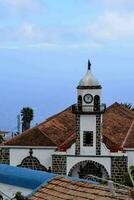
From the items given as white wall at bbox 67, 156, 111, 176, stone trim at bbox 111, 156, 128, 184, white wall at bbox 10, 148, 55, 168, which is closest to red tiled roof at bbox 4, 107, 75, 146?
white wall at bbox 10, 148, 55, 168

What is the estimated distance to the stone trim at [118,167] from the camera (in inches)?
1276

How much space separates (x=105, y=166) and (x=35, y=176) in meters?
23.1

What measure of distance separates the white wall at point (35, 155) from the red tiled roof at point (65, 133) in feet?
1.10

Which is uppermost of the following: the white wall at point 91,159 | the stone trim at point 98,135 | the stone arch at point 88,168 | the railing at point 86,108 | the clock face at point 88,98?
the clock face at point 88,98

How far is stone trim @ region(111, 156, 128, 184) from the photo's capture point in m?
32.4

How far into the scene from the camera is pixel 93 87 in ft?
109

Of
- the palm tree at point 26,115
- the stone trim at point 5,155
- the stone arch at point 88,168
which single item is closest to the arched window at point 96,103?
the stone arch at point 88,168

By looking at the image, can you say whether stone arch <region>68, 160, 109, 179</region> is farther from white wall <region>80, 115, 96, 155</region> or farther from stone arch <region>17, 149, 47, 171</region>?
stone arch <region>17, 149, 47, 171</region>

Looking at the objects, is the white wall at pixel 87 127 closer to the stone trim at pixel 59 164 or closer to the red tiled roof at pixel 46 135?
the stone trim at pixel 59 164

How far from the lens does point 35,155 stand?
33.7 meters

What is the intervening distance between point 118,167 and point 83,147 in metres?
2.12

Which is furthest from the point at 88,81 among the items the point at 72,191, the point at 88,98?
the point at 72,191

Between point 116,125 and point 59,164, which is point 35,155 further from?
point 116,125

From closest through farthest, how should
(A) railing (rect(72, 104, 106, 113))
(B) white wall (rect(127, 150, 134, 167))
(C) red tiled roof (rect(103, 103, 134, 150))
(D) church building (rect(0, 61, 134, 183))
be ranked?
1. (B) white wall (rect(127, 150, 134, 167))
2. (D) church building (rect(0, 61, 134, 183))
3. (C) red tiled roof (rect(103, 103, 134, 150))
4. (A) railing (rect(72, 104, 106, 113))
